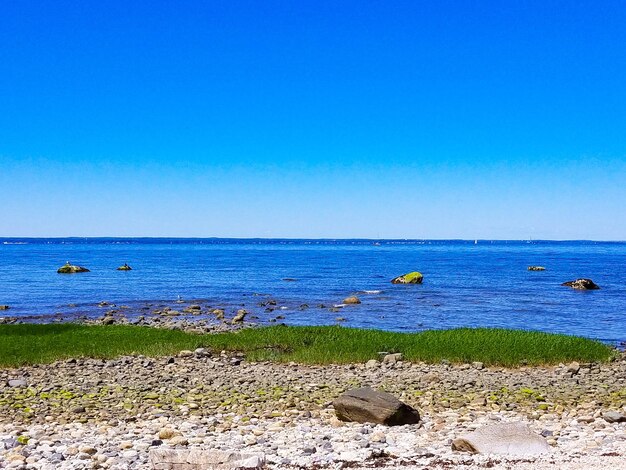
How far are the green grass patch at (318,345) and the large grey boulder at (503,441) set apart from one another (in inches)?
438

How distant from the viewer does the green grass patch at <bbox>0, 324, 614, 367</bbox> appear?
23188mm

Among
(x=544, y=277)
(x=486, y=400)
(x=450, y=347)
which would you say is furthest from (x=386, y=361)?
(x=544, y=277)

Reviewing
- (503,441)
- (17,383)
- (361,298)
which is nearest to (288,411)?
(503,441)

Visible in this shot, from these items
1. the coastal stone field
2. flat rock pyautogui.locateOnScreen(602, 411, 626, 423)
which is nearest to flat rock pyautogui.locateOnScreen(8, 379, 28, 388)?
the coastal stone field

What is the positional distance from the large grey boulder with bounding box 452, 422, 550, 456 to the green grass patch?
11136 millimetres

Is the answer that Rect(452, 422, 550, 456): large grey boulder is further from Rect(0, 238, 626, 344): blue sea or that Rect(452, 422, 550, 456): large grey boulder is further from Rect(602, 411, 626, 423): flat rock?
Rect(0, 238, 626, 344): blue sea

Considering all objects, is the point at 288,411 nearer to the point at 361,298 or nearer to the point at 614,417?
the point at 614,417

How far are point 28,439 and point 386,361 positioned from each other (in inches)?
522

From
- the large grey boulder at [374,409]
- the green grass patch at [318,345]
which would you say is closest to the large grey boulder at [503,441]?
the large grey boulder at [374,409]

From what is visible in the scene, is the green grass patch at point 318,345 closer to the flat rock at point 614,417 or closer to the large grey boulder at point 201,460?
the flat rock at point 614,417

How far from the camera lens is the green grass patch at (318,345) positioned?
23.2m

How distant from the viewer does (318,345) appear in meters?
25.2

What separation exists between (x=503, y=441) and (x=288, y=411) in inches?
236

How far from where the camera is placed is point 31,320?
130 ft
